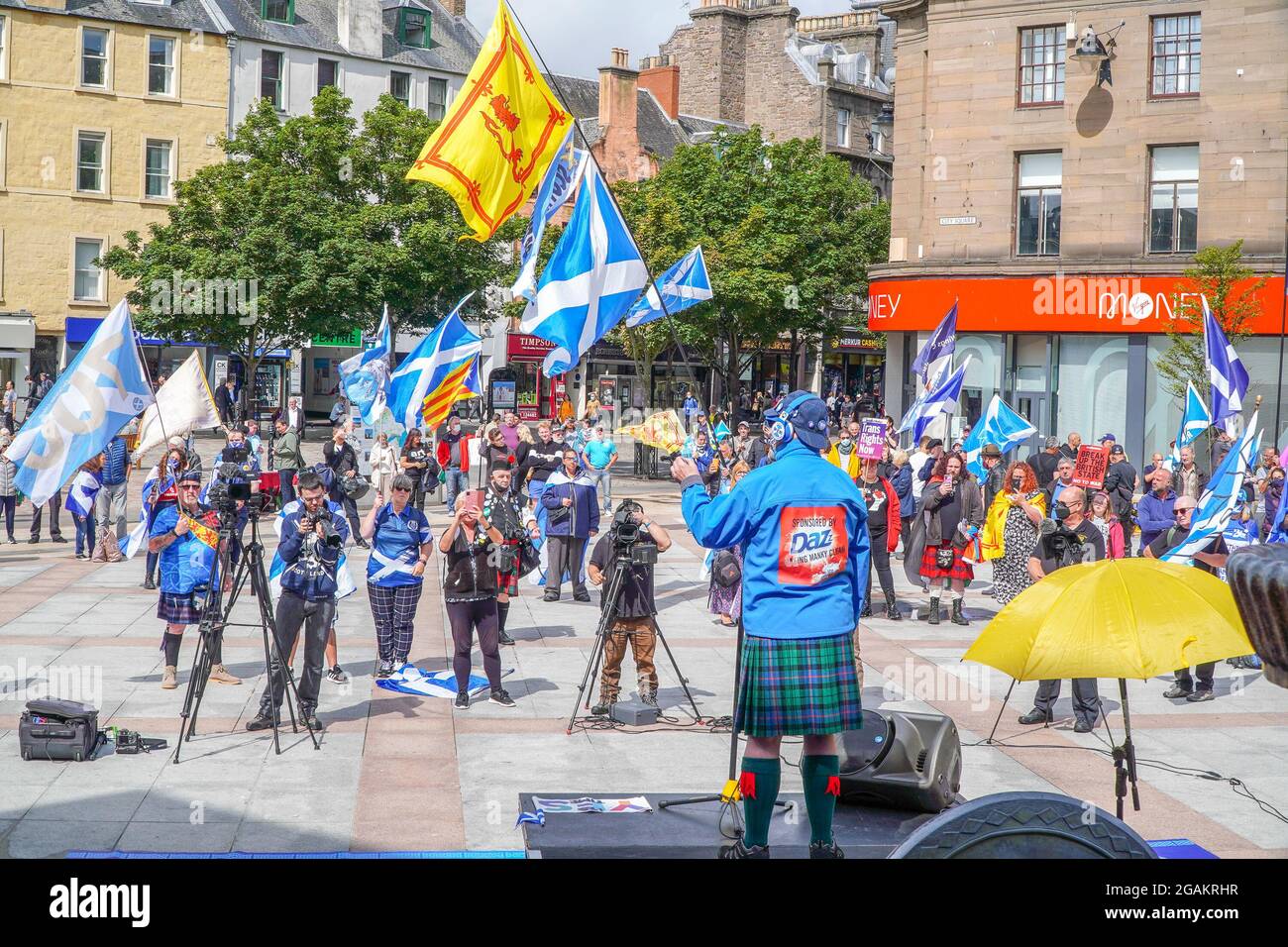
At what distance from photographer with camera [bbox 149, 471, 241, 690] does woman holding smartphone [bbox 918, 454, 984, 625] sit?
771cm

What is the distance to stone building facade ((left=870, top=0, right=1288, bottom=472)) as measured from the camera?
27828 mm

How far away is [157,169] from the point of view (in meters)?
47.2

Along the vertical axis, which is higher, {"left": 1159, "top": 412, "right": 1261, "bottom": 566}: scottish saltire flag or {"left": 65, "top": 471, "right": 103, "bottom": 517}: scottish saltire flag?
{"left": 1159, "top": 412, "right": 1261, "bottom": 566}: scottish saltire flag

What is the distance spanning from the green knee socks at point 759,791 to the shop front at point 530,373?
48055 mm

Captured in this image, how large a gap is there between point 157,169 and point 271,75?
5.53 m

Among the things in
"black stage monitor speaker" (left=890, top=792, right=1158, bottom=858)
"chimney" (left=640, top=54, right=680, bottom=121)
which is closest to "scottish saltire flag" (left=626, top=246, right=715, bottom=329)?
"black stage monitor speaker" (left=890, top=792, right=1158, bottom=858)

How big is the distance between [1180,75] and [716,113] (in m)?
35.8

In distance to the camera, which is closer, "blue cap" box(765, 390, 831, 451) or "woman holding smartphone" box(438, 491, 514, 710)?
"blue cap" box(765, 390, 831, 451)

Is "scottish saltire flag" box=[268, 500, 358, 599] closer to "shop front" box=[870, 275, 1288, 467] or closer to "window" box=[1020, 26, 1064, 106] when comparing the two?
"shop front" box=[870, 275, 1288, 467]

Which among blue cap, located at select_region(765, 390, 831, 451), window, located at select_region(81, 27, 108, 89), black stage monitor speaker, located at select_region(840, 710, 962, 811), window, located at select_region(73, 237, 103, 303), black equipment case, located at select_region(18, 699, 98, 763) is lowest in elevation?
black equipment case, located at select_region(18, 699, 98, 763)

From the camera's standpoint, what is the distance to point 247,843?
7465 millimetres

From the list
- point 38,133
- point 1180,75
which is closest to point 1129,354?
point 1180,75
